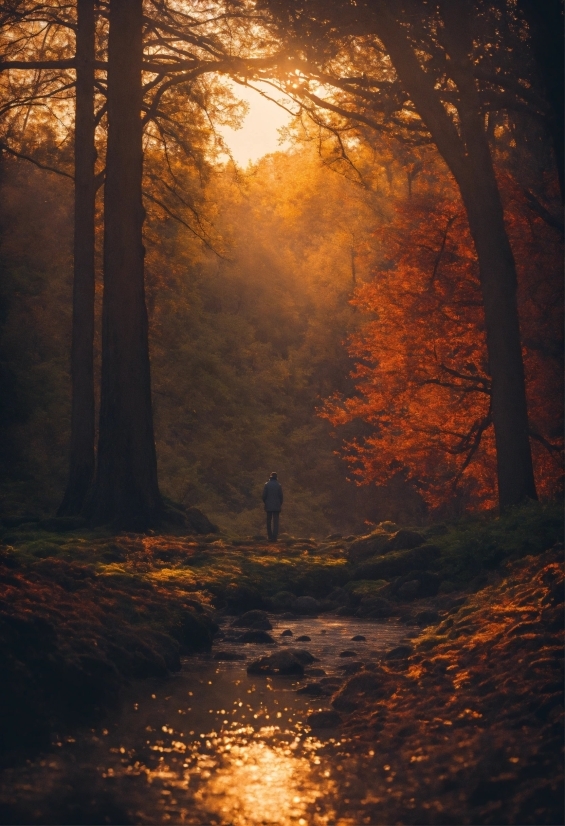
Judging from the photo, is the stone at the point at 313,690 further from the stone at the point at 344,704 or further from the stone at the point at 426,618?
the stone at the point at 426,618

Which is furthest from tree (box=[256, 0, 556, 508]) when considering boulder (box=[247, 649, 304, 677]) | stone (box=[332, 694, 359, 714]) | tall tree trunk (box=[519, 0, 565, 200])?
stone (box=[332, 694, 359, 714])

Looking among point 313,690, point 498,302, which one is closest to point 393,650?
point 313,690

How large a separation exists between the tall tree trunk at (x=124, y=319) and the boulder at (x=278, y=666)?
9258 mm

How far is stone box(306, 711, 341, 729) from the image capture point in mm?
7719

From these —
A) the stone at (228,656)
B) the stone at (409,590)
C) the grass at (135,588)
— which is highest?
the grass at (135,588)

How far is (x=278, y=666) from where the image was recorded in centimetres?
987

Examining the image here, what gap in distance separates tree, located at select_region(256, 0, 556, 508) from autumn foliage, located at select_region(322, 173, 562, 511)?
3846mm

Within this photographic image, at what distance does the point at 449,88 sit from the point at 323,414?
963cm

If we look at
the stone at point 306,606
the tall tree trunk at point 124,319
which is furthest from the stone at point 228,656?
the tall tree trunk at point 124,319

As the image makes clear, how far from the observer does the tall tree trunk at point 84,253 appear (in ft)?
72.7

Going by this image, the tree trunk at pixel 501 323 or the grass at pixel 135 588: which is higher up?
the tree trunk at pixel 501 323

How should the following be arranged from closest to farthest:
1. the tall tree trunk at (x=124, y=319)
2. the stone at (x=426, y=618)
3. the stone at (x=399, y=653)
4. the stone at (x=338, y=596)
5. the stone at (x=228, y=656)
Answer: the stone at (x=399, y=653)
the stone at (x=228, y=656)
the stone at (x=426, y=618)
the stone at (x=338, y=596)
the tall tree trunk at (x=124, y=319)

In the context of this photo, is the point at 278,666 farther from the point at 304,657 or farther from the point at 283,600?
the point at 283,600

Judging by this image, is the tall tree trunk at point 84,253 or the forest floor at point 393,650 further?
the tall tree trunk at point 84,253
